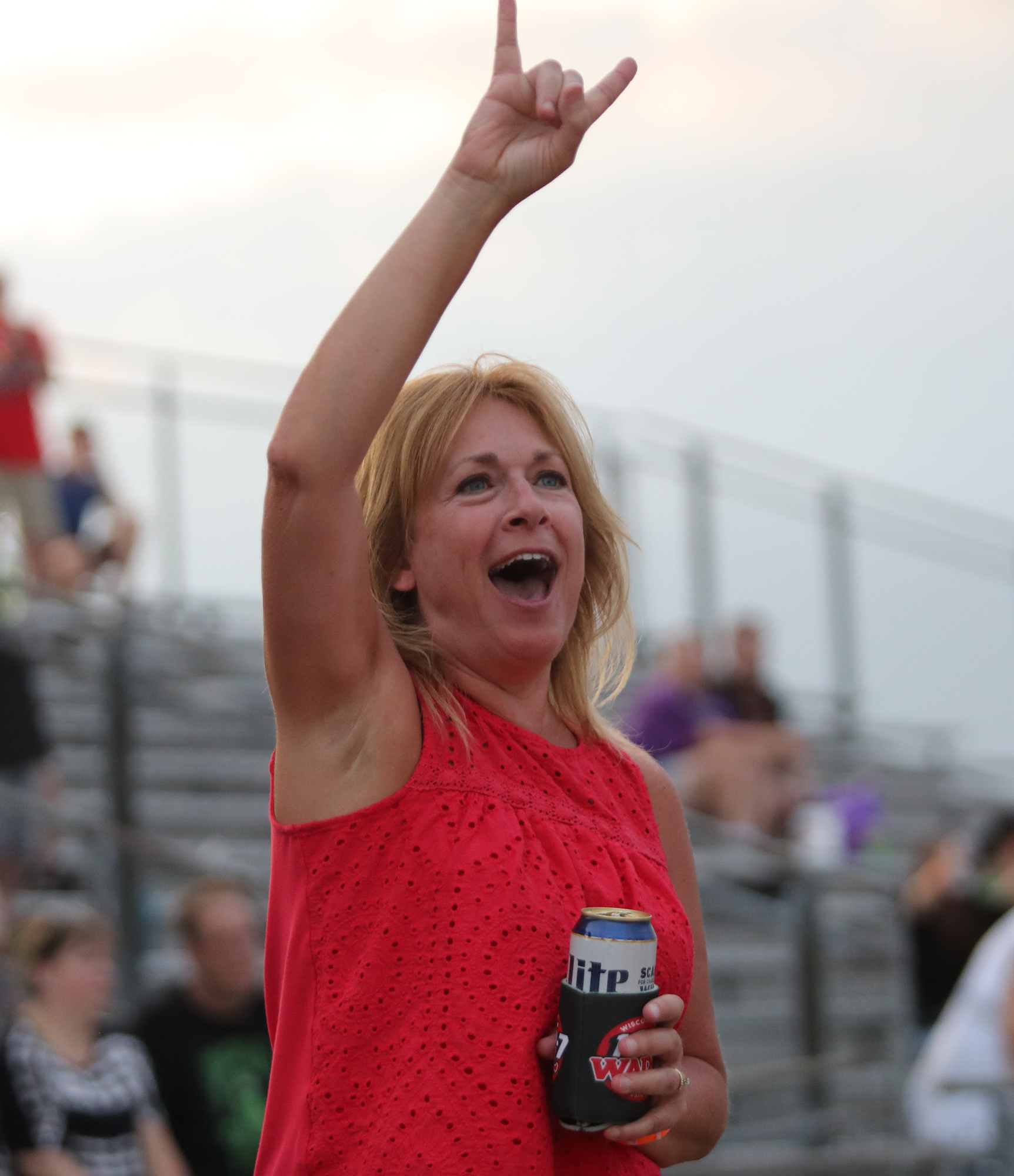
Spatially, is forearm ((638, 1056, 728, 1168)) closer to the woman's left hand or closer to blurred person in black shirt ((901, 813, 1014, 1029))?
the woman's left hand

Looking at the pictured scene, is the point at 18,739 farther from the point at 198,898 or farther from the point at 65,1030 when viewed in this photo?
the point at 65,1030

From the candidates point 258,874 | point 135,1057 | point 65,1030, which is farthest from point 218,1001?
point 258,874

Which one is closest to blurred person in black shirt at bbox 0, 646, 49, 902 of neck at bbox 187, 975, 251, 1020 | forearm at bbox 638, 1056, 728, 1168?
neck at bbox 187, 975, 251, 1020

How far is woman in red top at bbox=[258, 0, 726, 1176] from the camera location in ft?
6.24

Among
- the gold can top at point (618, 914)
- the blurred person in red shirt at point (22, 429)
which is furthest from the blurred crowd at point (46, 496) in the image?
the gold can top at point (618, 914)

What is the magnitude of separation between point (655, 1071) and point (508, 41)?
1.26m

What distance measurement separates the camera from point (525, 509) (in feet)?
7.14

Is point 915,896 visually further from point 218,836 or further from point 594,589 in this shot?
point 594,589

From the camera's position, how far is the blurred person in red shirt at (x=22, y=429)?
326 inches

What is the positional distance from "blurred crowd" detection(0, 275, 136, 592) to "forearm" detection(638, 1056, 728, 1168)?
666 centimetres

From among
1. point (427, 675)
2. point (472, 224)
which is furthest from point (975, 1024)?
point (472, 224)

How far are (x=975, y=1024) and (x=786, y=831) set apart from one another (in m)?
2.73

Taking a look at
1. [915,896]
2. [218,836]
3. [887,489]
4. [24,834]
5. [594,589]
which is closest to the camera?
[594,589]

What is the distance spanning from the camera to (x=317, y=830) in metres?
1.96
